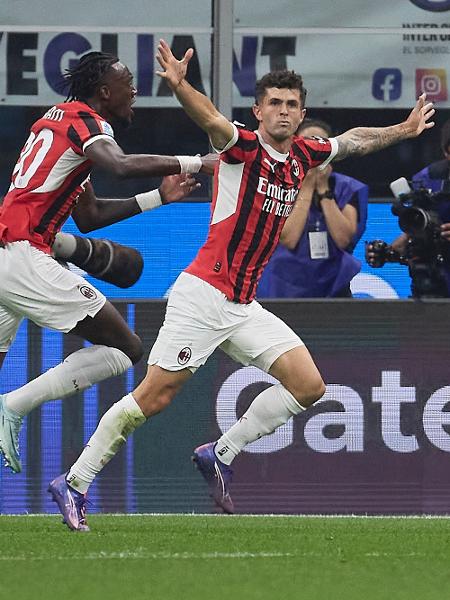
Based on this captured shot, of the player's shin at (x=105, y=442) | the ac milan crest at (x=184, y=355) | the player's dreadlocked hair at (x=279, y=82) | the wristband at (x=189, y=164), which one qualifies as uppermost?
the player's dreadlocked hair at (x=279, y=82)

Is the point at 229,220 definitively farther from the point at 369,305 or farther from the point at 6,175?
the point at 6,175

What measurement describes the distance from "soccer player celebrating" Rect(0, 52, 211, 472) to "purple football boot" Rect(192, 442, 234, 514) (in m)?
0.64

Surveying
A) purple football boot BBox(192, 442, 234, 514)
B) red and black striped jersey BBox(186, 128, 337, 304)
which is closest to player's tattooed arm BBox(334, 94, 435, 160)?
red and black striped jersey BBox(186, 128, 337, 304)

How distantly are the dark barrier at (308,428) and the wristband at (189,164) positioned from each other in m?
1.86

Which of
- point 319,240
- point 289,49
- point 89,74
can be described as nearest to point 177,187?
point 89,74

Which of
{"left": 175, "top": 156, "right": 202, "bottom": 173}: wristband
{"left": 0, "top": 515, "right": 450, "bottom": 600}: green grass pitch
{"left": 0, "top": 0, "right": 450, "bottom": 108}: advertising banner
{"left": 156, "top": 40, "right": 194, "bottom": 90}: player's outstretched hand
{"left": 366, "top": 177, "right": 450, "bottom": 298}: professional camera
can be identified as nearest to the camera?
{"left": 0, "top": 515, "right": 450, "bottom": 600}: green grass pitch

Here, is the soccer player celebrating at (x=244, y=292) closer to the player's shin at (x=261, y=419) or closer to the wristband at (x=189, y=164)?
the player's shin at (x=261, y=419)

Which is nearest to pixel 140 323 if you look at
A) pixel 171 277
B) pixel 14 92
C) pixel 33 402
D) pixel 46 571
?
pixel 171 277

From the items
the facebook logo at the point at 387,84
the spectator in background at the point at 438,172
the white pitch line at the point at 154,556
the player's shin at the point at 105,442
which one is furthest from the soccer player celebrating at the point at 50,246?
the facebook logo at the point at 387,84

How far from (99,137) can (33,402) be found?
1.42 meters

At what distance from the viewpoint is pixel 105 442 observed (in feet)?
26.6

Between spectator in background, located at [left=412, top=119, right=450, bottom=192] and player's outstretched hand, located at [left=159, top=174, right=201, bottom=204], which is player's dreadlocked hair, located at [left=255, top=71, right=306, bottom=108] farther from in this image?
spectator in background, located at [left=412, top=119, right=450, bottom=192]

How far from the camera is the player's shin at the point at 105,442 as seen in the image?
26.4 feet

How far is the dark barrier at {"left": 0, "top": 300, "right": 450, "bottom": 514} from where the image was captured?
389 inches
